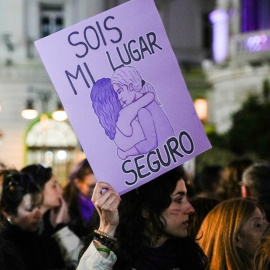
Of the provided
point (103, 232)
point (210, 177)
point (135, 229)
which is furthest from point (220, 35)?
point (103, 232)

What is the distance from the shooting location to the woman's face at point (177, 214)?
4965 millimetres

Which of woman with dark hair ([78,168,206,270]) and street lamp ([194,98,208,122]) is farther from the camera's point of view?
street lamp ([194,98,208,122])

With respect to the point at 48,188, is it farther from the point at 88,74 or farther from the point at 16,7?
the point at 16,7

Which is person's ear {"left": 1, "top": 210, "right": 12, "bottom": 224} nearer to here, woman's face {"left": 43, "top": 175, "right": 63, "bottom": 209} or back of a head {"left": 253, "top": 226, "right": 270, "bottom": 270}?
woman's face {"left": 43, "top": 175, "right": 63, "bottom": 209}

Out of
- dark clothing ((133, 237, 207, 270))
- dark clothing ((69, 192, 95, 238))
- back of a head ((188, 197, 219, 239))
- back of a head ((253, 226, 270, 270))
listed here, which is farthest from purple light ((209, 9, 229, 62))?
back of a head ((253, 226, 270, 270))

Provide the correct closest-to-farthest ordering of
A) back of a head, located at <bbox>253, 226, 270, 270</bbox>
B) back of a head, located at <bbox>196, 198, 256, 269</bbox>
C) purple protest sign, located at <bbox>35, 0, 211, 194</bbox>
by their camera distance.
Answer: back of a head, located at <bbox>253, 226, 270, 270</bbox> < purple protest sign, located at <bbox>35, 0, 211, 194</bbox> < back of a head, located at <bbox>196, 198, 256, 269</bbox>

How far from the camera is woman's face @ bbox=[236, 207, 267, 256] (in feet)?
18.3

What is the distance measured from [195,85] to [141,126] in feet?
97.2

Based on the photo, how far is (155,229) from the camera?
16.3 feet

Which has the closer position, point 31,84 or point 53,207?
point 53,207

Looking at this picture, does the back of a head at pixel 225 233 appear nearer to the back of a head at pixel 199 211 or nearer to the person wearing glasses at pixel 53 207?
the back of a head at pixel 199 211

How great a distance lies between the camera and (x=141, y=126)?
484cm

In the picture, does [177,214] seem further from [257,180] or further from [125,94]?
[257,180]

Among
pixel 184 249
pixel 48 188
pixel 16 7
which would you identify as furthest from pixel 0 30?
pixel 184 249
